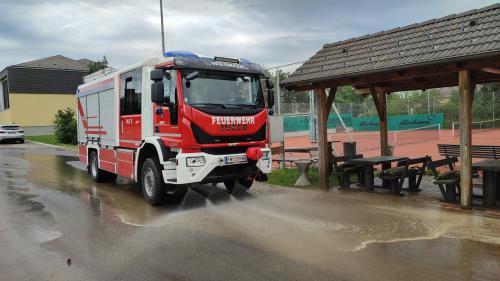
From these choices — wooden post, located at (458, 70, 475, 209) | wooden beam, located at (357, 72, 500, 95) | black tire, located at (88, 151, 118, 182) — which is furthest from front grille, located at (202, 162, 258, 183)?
black tire, located at (88, 151, 118, 182)

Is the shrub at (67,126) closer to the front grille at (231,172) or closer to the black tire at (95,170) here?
the black tire at (95,170)

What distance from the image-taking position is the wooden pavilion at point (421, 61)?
7133 mm

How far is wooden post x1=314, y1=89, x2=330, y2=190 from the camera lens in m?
9.94

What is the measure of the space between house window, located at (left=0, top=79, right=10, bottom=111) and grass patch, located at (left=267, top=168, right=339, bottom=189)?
41464mm

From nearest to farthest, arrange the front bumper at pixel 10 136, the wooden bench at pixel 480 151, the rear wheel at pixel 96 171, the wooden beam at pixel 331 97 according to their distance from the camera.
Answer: the wooden bench at pixel 480 151
the wooden beam at pixel 331 97
the rear wheel at pixel 96 171
the front bumper at pixel 10 136

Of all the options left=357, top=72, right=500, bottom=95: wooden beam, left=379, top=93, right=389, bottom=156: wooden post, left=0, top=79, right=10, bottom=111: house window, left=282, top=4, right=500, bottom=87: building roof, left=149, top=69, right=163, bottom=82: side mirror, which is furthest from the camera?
left=0, top=79, right=10, bottom=111: house window

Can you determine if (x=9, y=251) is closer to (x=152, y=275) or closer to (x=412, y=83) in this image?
(x=152, y=275)

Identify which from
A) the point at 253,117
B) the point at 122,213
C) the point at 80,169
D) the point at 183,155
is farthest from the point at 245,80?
the point at 80,169

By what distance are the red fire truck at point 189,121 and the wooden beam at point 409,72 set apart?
1.35 meters

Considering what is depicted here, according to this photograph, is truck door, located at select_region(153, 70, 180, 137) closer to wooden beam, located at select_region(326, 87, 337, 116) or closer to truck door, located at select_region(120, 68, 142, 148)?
truck door, located at select_region(120, 68, 142, 148)

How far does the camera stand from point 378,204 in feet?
26.8

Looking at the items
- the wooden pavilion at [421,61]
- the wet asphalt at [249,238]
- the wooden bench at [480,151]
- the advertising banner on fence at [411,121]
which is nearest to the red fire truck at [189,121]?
the wet asphalt at [249,238]

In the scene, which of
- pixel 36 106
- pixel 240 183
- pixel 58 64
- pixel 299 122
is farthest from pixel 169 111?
pixel 58 64

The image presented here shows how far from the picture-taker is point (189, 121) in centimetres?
761
